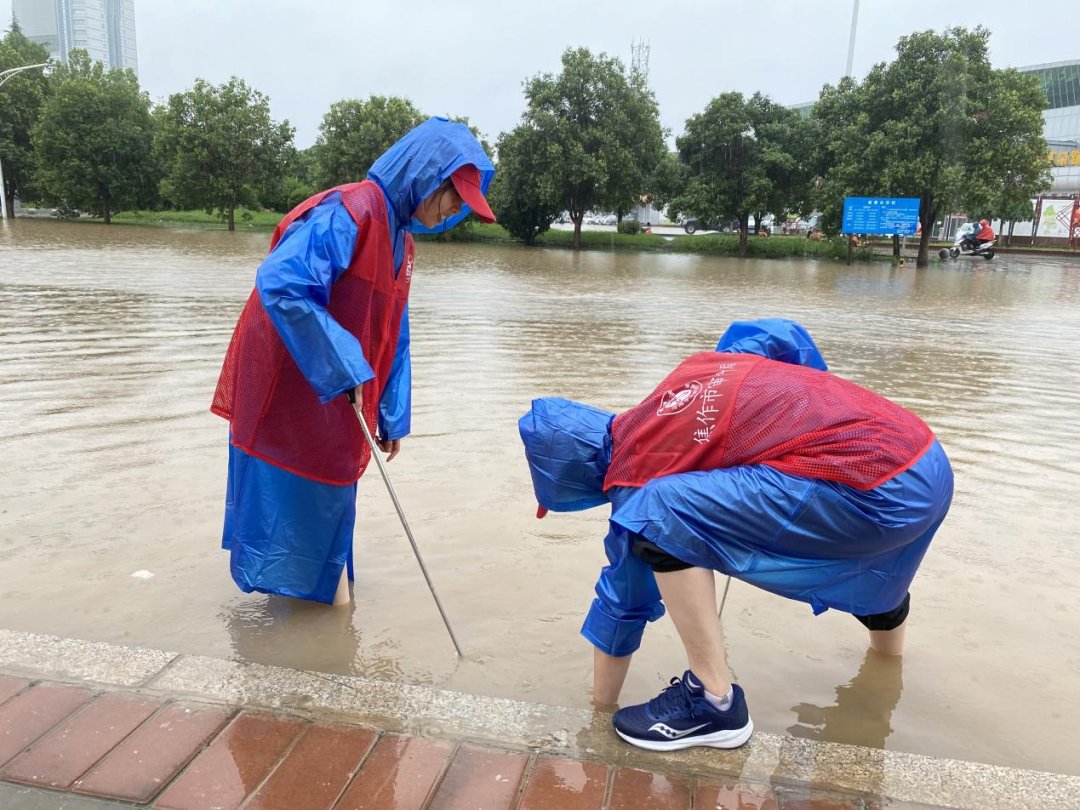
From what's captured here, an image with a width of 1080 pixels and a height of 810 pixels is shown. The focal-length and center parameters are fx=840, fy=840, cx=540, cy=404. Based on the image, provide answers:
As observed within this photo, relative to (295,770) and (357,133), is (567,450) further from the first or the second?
(357,133)

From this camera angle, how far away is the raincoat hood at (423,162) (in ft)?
8.29

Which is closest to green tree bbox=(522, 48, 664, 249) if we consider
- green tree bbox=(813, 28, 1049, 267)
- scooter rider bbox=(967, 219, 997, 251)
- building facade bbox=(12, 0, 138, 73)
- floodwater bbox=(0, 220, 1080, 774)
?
green tree bbox=(813, 28, 1049, 267)

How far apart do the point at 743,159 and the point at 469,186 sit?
102 ft

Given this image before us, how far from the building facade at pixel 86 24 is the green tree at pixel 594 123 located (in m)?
79.4

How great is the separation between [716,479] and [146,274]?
14.2 meters

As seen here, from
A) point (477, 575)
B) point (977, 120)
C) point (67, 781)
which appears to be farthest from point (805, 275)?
point (67, 781)

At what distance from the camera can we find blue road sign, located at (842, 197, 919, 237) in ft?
85.6

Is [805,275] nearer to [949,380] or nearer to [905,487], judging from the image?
[949,380]

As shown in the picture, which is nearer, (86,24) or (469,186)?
(469,186)

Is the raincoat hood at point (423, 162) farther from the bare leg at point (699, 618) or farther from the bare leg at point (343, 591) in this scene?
the bare leg at point (699, 618)

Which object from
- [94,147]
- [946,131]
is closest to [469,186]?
[946,131]

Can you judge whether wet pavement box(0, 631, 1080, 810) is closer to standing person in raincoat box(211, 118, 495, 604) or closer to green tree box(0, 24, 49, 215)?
standing person in raincoat box(211, 118, 495, 604)

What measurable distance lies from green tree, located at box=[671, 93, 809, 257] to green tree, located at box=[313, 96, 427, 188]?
11661mm

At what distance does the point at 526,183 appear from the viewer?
1298 inches
